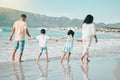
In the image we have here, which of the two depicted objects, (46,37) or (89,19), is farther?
(46,37)

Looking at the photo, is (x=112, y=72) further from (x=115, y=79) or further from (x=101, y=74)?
(x=115, y=79)

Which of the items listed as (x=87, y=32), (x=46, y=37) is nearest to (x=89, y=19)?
(x=87, y=32)

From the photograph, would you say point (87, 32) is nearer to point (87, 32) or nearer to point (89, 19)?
point (87, 32)

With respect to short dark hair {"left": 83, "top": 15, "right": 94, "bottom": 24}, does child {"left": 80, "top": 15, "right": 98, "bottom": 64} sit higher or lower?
lower

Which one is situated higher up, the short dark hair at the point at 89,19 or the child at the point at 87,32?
the short dark hair at the point at 89,19

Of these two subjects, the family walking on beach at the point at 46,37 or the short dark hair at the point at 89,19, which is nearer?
the short dark hair at the point at 89,19

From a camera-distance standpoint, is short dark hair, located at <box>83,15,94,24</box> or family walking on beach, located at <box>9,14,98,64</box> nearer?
short dark hair, located at <box>83,15,94,24</box>

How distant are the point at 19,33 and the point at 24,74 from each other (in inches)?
158

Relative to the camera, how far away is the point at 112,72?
8.86 m

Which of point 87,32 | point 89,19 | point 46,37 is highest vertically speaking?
point 89,19

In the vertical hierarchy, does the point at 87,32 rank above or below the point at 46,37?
above

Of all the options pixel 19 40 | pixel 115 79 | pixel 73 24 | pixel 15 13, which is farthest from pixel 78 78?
pixel 73 24

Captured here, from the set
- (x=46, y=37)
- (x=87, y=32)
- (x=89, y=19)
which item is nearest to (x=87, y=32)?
(x=87, y=32)

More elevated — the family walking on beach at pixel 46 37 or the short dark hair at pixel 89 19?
the short dark hair at pixel 89 19
